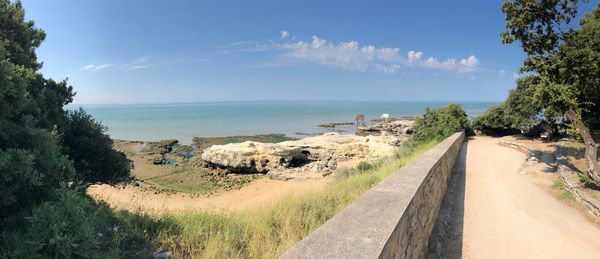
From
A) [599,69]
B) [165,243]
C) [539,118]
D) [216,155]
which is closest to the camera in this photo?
[165,243]

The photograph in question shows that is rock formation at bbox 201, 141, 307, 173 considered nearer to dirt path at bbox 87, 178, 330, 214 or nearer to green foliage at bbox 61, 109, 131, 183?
dirt path at bbox 87, 178, 330, 214

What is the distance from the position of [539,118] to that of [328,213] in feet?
79.8

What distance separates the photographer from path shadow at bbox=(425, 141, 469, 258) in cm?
593

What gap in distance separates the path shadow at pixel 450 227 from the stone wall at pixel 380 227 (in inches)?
30.6

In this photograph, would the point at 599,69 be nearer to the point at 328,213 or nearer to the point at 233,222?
the point at 328,213

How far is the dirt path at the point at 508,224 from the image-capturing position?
6.06 metres

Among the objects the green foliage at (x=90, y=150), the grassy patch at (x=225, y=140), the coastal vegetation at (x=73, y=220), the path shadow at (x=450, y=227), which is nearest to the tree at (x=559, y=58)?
the path shadow at (x=450, y=227)

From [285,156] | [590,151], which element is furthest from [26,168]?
[285,156]

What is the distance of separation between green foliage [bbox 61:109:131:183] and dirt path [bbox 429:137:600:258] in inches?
415

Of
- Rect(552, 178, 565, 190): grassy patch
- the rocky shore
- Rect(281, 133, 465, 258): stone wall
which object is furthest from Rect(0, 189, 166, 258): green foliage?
the rocky shore

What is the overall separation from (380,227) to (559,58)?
1189cm

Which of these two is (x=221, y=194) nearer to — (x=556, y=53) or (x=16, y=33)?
(x=16, y=33)

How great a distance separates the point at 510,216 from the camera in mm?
7828

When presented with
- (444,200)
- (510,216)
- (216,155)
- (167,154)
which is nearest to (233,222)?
(444,200)
